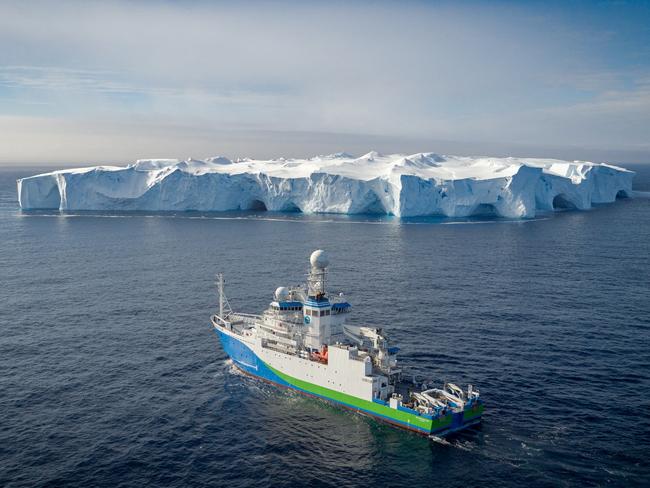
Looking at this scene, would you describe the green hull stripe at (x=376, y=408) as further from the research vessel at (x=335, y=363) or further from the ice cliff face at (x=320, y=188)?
the ice cliff face at (x=320, y=188)

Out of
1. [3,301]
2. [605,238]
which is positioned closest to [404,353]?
[3,301]

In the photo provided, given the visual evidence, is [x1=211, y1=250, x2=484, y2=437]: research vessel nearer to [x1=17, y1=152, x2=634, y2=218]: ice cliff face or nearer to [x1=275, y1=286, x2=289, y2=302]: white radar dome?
[x1=275, y1=286, x2=289, y2=302]: white radar dome

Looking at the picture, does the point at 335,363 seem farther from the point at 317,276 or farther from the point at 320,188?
the point at 320,188

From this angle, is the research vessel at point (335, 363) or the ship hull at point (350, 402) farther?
the research vessel at point (335, 363)

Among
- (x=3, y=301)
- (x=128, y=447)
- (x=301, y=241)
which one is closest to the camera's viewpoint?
(x=128, y=447)

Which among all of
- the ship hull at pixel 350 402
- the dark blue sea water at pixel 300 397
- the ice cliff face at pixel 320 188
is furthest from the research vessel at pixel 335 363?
the ice cliff face at pixel 320 188

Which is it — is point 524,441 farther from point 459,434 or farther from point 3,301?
point 3,301

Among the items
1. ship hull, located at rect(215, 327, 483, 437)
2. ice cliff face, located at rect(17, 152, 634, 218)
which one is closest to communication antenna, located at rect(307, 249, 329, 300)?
ship hull, located at rect(215, 327, 483, 437)
